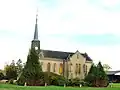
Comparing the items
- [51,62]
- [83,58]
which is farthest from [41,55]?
[83,58]

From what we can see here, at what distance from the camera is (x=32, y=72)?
172 ft

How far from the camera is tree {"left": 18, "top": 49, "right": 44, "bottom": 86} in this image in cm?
5125

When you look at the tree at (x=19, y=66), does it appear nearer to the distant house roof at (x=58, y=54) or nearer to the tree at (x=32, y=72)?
the distant house roof at (x=58, y=54)

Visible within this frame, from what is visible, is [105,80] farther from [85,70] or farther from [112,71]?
[112,71]

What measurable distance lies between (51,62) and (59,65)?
3.07 metres

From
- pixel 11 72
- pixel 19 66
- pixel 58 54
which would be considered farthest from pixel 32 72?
pixel 19 66

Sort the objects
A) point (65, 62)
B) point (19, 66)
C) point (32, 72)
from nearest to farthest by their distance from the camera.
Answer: point (32, 72), point (65, 62), point (19, 66)

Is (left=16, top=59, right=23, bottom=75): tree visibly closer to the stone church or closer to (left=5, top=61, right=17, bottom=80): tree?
(left=5, top=61, right=17, bottom=80): tree

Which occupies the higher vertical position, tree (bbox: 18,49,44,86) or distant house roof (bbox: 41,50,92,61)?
distant house roof (bbox: 41,50,92,61)

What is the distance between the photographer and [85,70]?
10169 cm

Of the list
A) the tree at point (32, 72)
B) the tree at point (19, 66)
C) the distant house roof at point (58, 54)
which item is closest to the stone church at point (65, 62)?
the distant house roof at point (58, 54)

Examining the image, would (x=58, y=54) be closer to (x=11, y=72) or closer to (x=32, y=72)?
(x=11, y=72)

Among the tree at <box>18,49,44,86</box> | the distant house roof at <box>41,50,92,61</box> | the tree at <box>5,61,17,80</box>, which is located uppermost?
the distant house roof at <box>41,50,92,61</box>

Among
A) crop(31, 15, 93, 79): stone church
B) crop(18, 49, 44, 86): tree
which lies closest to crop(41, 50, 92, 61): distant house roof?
crop(31, 15, 93, 79): stone church
